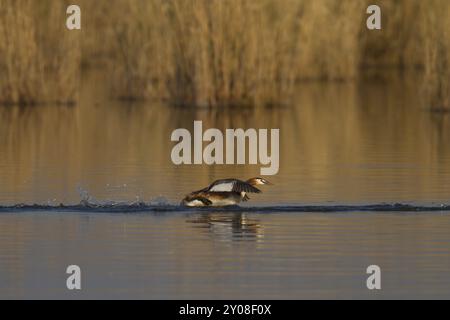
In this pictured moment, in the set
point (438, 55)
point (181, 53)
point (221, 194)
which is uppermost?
point (181, 53)

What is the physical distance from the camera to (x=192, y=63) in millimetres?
27250

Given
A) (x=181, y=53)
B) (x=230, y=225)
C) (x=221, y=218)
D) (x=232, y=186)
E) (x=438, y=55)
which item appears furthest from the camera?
(x=181, y=53)

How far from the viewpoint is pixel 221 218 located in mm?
14000

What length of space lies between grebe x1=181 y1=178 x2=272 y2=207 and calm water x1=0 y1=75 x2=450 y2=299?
0.36ft

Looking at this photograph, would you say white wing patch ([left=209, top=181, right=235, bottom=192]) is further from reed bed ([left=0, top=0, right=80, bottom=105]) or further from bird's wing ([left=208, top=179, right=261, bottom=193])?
reed bed ([left=0, top=0, right=80, bottom=105])

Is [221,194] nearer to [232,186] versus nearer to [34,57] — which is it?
[232,186]

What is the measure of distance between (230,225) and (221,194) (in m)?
0.74

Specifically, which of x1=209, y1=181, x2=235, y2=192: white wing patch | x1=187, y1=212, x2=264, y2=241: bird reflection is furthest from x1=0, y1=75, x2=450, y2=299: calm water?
x1=209, y1=181, x2=235, y2=192: white wing patch

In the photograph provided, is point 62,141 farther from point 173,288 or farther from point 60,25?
point 173,288

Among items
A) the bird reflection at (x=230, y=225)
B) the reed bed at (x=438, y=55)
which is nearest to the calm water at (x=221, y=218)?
the bird reflection at (x=230, y=225)

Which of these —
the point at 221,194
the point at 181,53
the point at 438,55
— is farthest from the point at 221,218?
the point at 181,53

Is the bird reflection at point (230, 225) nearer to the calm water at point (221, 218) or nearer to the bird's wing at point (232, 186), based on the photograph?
the calm water at point (221, 218)

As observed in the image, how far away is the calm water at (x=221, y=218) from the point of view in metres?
10.8
